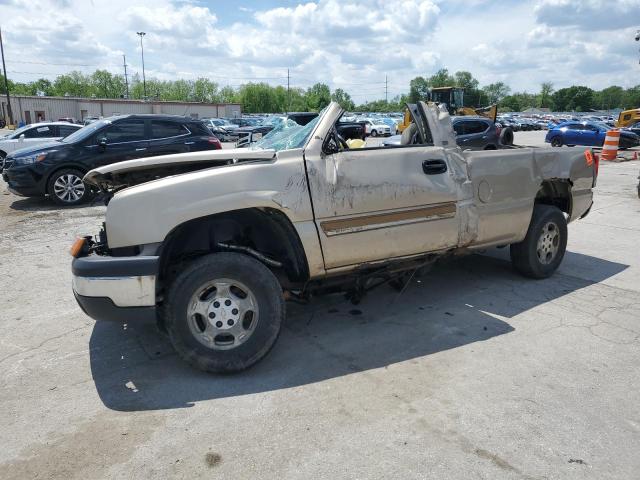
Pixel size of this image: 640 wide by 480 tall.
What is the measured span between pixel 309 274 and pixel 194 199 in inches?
40.4

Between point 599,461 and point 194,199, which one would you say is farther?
point 194,199

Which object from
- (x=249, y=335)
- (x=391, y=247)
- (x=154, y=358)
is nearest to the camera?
(x=249, y=335)

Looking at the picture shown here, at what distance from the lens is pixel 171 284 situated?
11.2ft

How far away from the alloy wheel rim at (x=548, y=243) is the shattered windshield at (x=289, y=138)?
111 inches

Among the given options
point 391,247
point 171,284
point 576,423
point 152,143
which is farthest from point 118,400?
point 152,143

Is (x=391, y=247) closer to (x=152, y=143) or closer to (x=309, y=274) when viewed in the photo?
(x=309, y=274)

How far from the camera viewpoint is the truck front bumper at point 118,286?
3.27m

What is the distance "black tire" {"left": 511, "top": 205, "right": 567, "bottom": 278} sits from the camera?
17.3 ft

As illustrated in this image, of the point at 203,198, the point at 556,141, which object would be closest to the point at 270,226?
the point at 203,198

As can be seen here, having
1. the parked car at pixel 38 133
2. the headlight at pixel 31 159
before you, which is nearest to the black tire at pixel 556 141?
the parked car at pixel 38 133

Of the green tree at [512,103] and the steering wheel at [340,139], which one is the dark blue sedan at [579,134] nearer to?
the steering wheel at [340,139]

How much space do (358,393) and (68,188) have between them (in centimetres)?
881

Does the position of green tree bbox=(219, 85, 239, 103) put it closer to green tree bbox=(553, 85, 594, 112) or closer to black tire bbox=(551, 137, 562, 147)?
green tree bbox=(553, 85, 594, 112)

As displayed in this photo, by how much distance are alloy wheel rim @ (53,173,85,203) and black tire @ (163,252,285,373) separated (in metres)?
7.80
